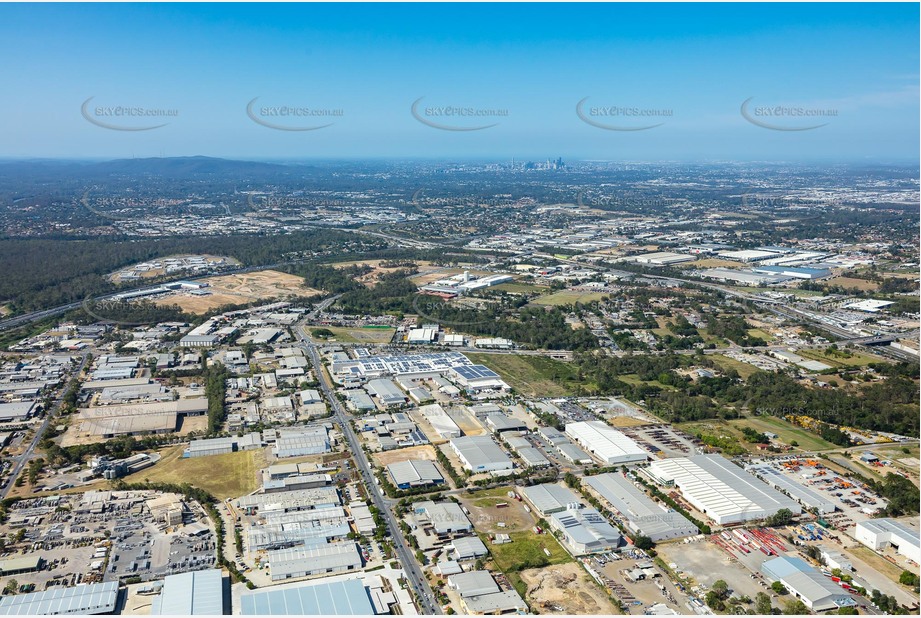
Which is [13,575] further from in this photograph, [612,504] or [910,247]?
[910,247]

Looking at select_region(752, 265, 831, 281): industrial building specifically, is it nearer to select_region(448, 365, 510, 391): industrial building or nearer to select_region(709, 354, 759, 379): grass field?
select_region(709, 354, 759, 379): grass field

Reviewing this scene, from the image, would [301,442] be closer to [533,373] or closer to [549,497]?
[549,497]

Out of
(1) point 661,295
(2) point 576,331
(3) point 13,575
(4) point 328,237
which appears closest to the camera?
(3) point 13,575

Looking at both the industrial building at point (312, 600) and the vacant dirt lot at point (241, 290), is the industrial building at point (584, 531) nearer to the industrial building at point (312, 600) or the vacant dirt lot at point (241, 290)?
the industrial building at point (312, 600)

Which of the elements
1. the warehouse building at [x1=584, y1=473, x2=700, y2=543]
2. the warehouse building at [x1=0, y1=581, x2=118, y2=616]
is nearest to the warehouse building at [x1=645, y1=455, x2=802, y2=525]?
the warehouse building at [x1=584, y1=473, x2=700, y2=543]

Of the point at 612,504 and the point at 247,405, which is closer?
the point at 612,504

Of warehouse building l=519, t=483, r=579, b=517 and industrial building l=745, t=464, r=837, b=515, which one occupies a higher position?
warehouse building l=519, t=483, r=579, b=517

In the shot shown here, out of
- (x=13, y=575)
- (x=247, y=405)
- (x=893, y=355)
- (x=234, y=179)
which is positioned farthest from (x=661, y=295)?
(x=234, y=179)
